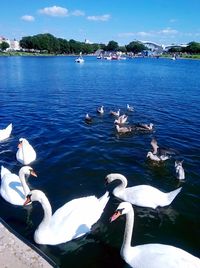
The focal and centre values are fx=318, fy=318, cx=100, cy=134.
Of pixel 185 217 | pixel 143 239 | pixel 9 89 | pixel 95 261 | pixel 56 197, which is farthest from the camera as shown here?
pixel 9 89

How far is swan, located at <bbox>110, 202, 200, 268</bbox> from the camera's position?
24.8ft

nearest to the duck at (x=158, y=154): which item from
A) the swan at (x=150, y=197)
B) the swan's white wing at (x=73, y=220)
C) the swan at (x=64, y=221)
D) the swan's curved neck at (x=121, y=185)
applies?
the swan's curved neck at (x=121, y=185)

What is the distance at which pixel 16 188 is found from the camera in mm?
11766

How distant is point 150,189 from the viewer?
11289 mm

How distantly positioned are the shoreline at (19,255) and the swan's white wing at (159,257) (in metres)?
2.12

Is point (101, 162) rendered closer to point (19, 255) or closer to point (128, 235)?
point (128, 235)

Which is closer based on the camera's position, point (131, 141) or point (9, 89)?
point (131, 141)

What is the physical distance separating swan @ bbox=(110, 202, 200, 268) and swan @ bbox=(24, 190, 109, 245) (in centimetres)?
159

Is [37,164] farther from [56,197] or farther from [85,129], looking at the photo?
[85,129]

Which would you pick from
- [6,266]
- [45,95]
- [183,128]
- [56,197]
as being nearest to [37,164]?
[56,197]

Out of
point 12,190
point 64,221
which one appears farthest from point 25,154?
point 64,221

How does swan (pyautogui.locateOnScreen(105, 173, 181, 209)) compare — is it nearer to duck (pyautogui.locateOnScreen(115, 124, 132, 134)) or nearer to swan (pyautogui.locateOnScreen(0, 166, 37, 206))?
swan (pyautogui.locateOnScreen(0, 166, 37, 206))

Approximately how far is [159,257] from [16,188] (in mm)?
6127

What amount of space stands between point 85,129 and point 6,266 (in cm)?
1378
